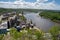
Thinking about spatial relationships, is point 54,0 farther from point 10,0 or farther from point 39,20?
point 10,0

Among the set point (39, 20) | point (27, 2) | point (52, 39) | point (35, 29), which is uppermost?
point (27, 2)

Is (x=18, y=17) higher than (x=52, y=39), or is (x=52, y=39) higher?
(x=18, y=17)

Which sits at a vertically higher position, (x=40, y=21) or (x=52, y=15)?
(x=52, y=15)

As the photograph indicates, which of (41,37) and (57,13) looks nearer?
(41,37)

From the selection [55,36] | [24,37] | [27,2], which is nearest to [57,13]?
[55,36]

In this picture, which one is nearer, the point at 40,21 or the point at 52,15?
the point at 40,21

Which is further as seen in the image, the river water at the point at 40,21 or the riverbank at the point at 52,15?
the riverbank at the point at 52,15

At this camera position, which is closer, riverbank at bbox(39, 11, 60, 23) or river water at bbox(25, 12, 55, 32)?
river water at bbox(25, 12, 55, 32)
